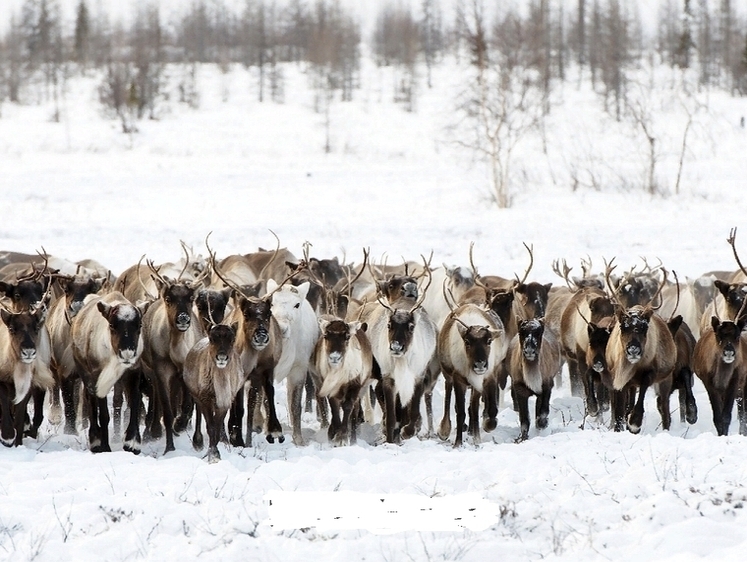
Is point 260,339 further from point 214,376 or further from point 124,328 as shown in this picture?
point 124,328

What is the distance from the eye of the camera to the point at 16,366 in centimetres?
1014

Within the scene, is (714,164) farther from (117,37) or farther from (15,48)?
(117,37)

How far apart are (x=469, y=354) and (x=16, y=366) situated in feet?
16.6

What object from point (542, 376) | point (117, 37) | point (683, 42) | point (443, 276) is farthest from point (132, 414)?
point (117, 37)

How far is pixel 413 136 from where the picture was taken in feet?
193

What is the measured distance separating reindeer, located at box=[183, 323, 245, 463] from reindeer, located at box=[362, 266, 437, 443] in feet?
6.47

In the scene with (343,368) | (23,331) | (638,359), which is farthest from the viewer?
(343,368)

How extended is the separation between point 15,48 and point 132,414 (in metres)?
80.5

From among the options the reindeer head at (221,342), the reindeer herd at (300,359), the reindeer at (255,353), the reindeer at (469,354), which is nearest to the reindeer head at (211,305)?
the reindeer herd at (300,359)

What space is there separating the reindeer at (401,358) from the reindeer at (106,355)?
2880mm

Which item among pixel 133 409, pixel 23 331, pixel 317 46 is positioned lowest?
pixel 133 409

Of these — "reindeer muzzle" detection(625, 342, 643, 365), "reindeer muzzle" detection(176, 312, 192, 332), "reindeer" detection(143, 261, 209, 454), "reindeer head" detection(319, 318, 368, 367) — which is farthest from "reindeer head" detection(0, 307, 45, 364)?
"reindeer muzzle" detection(625, 342, 643, 365)

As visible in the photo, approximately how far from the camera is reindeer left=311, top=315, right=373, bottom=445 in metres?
10.8

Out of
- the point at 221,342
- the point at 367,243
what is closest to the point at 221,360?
the point at 221,342
